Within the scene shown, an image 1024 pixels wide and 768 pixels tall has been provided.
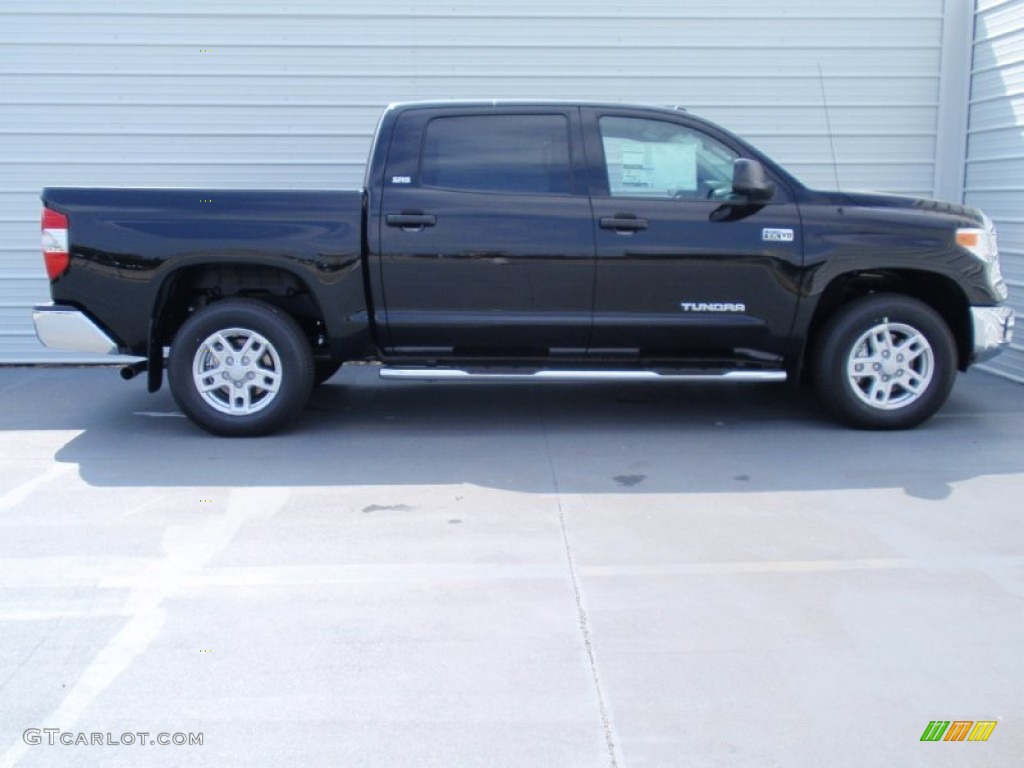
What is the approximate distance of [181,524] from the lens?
18.0 feet

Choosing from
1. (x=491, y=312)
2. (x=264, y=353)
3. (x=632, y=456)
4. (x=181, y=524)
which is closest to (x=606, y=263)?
(x=491, y=312)

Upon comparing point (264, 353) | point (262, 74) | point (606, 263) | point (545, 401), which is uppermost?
point (262, 74)

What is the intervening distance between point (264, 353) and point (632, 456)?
2361 millimetres

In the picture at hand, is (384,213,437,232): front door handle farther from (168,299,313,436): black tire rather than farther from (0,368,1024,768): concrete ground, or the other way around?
(0,368,1024,768): concrete ground

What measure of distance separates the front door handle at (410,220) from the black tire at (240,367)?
900mm

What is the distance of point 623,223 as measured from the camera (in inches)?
268

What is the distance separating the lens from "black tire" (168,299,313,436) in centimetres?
686

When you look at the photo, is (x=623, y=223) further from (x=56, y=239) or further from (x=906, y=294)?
(x=56, y=239)

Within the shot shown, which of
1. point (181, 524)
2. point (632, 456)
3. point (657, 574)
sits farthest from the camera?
point (632, 456)

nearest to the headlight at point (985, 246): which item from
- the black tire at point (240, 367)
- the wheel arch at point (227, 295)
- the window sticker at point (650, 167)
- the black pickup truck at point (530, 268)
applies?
the black pickup truck at point (530, 268)

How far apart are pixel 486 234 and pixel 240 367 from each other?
67.9 inches

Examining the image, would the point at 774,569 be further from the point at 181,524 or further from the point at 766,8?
the point at 766,8

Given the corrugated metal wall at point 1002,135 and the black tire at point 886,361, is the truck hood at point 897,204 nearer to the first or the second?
the black tire at point 886,361

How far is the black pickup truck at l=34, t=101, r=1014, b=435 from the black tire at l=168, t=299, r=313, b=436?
1 centimetres
